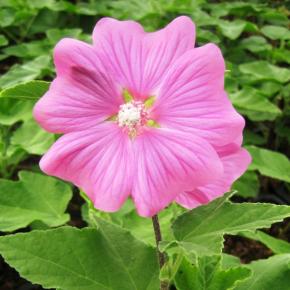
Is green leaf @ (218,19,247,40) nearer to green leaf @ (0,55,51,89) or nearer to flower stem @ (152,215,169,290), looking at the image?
green leaf @ (0,55,51,89)

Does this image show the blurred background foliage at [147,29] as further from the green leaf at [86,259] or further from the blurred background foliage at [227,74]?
the green leaf at [86,259]

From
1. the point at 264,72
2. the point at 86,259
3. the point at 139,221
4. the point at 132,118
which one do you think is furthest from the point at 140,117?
the point at 264,72

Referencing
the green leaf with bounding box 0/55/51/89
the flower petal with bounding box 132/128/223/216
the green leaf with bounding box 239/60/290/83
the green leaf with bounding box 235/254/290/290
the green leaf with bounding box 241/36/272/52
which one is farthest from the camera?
the green leaf with bounding box 241/36/272/52

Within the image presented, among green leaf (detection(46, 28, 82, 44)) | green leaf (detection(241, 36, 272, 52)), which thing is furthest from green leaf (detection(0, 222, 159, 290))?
green leaf (detection(241, 36, 272, 52))

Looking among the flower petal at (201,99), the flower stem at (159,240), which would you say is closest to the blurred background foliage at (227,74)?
the flower stem at (159,240)

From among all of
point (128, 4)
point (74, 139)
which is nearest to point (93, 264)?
point (74, 139)

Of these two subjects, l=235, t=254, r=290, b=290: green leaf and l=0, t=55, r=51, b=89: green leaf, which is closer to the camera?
l=235, t=254, r=290, b=290: green leaf
